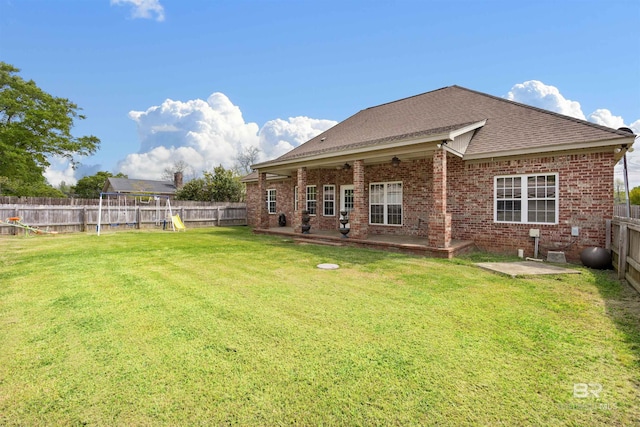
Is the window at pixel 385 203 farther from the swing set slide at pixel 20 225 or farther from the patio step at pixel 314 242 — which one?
the swing set slide at pixel 20 225

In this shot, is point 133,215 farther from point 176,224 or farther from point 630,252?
point 630,252

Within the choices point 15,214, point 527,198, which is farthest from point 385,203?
point 15,214

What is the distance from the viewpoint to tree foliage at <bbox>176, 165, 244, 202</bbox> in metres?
24.8

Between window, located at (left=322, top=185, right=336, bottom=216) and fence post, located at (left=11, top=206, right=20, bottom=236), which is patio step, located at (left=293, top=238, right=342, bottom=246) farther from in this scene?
fence post, located at (left=11, top=206, right=20, bottom=236)

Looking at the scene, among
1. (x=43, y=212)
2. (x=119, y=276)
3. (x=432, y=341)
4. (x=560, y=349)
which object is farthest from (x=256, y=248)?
(x=43, y=212)

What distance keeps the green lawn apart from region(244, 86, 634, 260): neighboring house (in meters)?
2.85

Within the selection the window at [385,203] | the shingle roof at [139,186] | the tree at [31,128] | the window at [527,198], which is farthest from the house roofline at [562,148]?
the shingle roof at [139,186]

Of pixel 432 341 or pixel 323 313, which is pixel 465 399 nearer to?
pixel 432 341

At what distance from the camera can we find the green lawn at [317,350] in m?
2.11

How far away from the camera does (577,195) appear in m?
7.84

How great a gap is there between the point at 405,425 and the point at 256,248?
26.7ft

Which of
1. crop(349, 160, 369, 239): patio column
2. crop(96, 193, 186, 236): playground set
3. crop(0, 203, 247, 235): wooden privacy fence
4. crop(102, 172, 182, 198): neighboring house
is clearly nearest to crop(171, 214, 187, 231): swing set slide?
crop(96, 193, 186, 236): playground set

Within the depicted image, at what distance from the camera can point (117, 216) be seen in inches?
625
